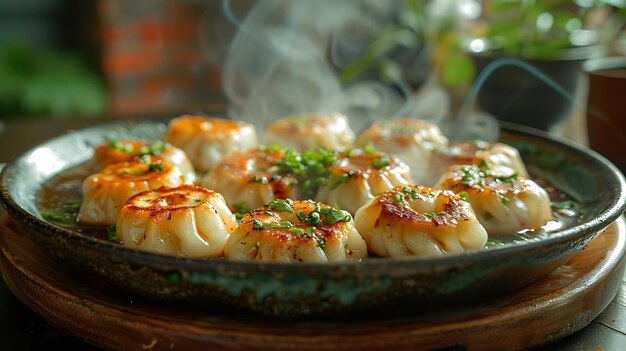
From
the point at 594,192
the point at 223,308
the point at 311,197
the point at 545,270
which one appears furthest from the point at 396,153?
the point at 223,308

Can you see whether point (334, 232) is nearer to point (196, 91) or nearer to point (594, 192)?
point (594, 192)

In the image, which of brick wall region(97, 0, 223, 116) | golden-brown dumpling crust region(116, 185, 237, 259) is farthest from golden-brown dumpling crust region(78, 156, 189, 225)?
brick wall region(97, 0, 223, 116)

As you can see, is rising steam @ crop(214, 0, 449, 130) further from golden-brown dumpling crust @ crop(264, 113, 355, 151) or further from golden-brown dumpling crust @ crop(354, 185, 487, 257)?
golden-brown dumpling crust @ crop(354, 185, 487, 257)

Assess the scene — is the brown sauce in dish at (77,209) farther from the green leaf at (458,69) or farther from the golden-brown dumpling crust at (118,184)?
the green leaf at (458,69)

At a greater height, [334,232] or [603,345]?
[334,232]

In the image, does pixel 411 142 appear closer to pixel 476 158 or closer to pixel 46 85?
pixel 476 158
